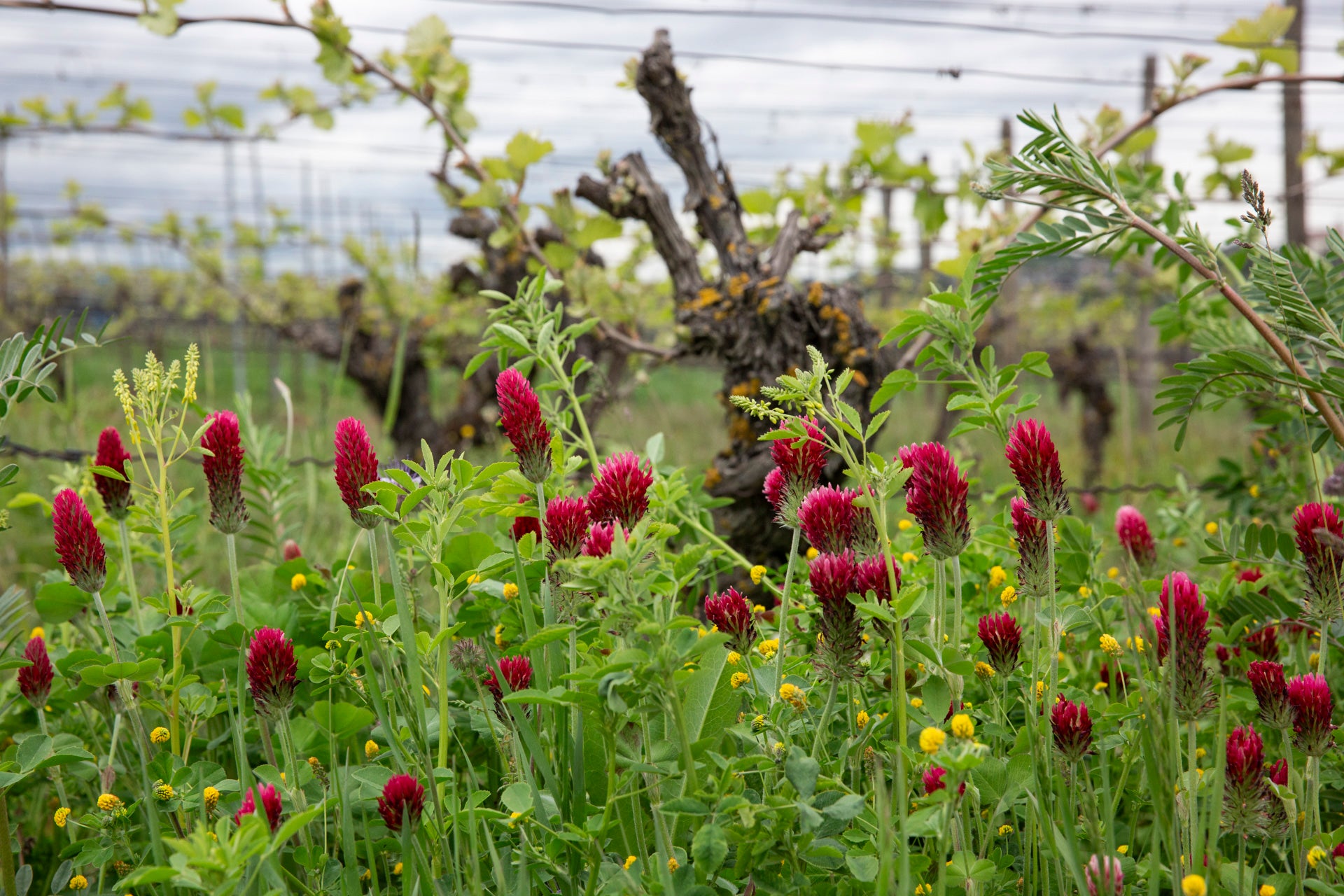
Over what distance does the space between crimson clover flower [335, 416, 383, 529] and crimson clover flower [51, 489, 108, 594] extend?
35cm

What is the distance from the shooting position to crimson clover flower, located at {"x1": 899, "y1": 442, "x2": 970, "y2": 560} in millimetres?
961

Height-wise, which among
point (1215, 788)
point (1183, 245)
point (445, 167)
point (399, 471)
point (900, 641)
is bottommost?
point (1215, 788)

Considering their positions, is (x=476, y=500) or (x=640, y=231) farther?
(x=640, y=231)

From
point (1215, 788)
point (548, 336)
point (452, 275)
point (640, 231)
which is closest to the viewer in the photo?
point (1215, 788)

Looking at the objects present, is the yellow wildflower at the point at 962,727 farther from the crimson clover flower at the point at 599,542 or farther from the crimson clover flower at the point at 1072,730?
the crimson clover flower at the point at 599,542

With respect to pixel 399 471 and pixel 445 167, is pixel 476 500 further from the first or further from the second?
pixel 445 167

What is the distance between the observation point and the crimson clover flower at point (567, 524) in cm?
99

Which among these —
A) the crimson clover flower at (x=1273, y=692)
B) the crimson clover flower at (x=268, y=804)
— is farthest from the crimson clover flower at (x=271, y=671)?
the crimson clover flower at (x=1273, y=692)

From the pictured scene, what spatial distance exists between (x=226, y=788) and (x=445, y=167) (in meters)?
2.49

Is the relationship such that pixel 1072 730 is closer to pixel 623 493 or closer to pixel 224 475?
pixel 623 493

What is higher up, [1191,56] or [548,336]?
[1191,56]

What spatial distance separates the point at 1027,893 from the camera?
1019 millimetres

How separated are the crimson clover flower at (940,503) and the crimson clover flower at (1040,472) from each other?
2.6 inches

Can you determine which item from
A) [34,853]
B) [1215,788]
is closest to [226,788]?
[34,853]
